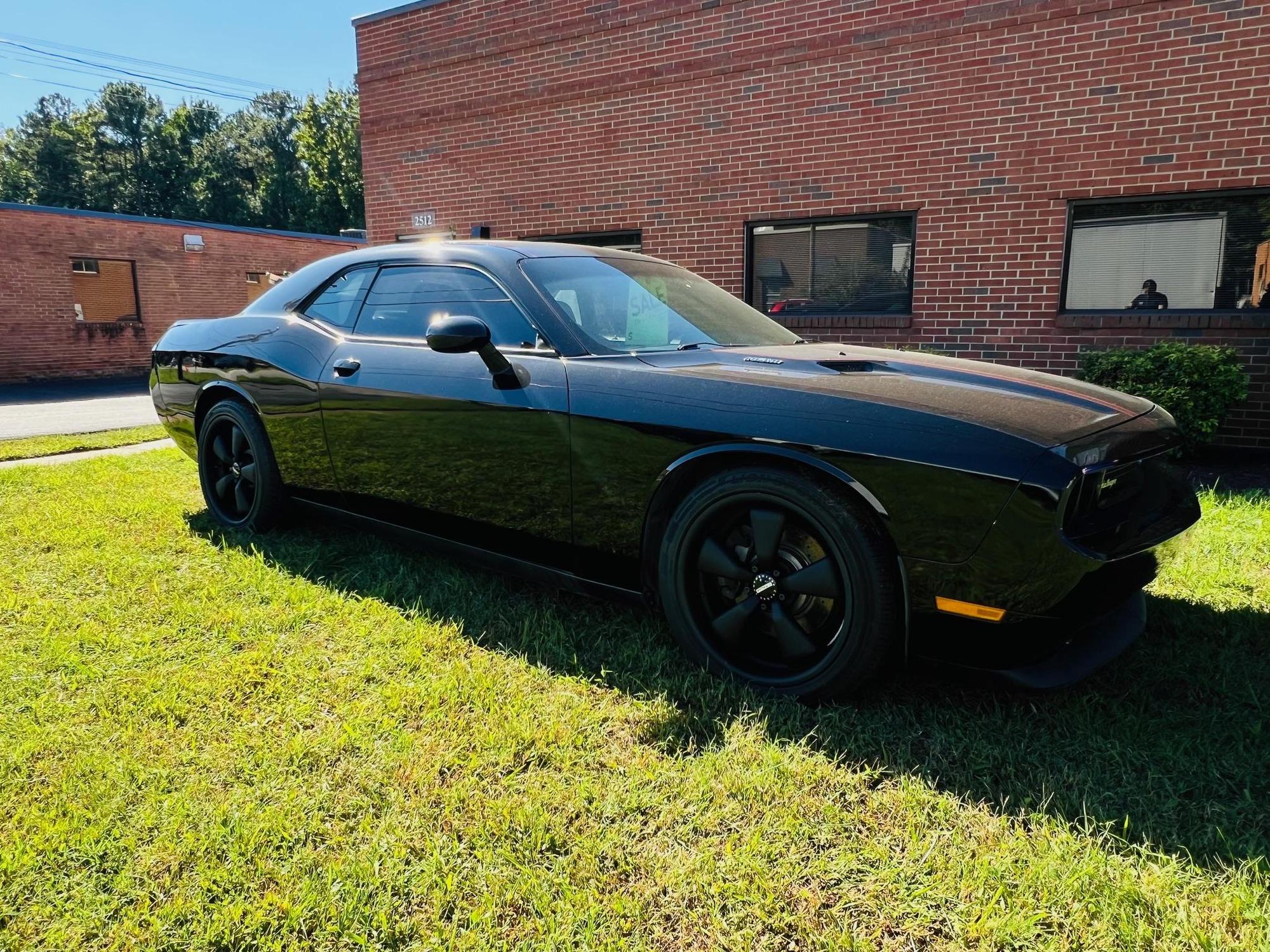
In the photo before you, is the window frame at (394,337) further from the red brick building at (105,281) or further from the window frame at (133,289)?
the window frame at (133,289)

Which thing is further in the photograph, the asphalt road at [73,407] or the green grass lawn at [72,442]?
the asphalt road at [73,407]

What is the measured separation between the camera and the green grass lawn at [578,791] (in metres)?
1.73

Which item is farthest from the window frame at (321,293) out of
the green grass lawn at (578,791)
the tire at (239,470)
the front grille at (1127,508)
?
Answer: the front grille at (1127,508)

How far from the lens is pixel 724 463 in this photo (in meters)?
2.61

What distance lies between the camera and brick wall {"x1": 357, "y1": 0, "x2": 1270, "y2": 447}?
6.65 metres

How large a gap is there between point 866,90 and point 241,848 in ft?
26.0

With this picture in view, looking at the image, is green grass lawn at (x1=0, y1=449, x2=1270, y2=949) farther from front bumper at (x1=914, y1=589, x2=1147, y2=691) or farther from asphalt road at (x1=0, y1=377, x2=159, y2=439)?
asphalt road at (x1=0, y1=377, x2=159, y2=439)

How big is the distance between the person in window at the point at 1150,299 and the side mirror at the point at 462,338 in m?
6.18

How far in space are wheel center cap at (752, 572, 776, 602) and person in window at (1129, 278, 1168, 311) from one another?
608 centimetres

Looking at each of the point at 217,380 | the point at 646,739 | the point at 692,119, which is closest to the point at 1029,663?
the point at 646,739

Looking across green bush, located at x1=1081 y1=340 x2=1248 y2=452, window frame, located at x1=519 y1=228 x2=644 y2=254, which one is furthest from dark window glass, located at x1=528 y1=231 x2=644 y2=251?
green bush, located at x1=1081 y1=340 x2=1248 y2=452

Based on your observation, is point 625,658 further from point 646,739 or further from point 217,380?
point 217,380

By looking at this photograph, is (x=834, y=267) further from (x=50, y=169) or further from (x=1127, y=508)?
(x=50, y=169)

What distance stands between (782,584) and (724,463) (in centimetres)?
41
